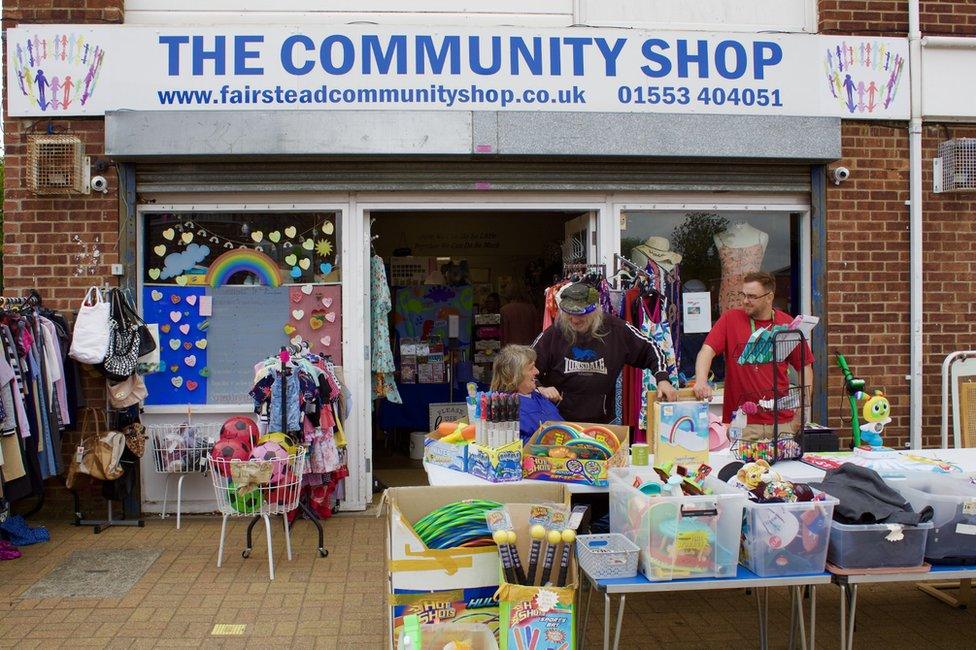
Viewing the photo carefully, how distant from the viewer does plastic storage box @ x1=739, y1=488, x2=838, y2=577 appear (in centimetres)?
356

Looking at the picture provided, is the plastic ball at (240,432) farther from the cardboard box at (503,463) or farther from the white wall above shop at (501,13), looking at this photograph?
the white wall above shop at (501,13)

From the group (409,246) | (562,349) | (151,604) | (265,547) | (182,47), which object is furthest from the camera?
(409,246)

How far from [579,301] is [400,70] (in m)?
2.52

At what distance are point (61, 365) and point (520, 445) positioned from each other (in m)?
3.81

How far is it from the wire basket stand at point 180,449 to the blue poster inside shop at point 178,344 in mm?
325

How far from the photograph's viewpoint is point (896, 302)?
7.34 m

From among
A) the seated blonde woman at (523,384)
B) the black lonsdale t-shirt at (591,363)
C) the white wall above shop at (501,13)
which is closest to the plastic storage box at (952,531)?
the black lonsdale t-shirt at (591,363)

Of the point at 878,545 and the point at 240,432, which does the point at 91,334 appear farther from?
the point at 878,545

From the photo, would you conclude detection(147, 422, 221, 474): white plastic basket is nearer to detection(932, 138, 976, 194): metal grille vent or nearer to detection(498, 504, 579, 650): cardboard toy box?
detection(498, 504, 579, 650): cardboard toy box

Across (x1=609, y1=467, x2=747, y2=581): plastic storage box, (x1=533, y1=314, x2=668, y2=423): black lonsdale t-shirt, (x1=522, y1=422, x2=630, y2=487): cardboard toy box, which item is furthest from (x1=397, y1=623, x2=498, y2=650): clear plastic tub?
(x1=533, y1=314, x2=668, y2=423): black lonsdale t-shirt

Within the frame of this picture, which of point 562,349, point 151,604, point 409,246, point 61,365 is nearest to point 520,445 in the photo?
point 562,349

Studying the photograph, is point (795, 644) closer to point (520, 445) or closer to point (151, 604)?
point (520, 445)

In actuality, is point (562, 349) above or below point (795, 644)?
above

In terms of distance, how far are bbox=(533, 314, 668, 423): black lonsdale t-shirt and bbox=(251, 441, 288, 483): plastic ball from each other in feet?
5.67
